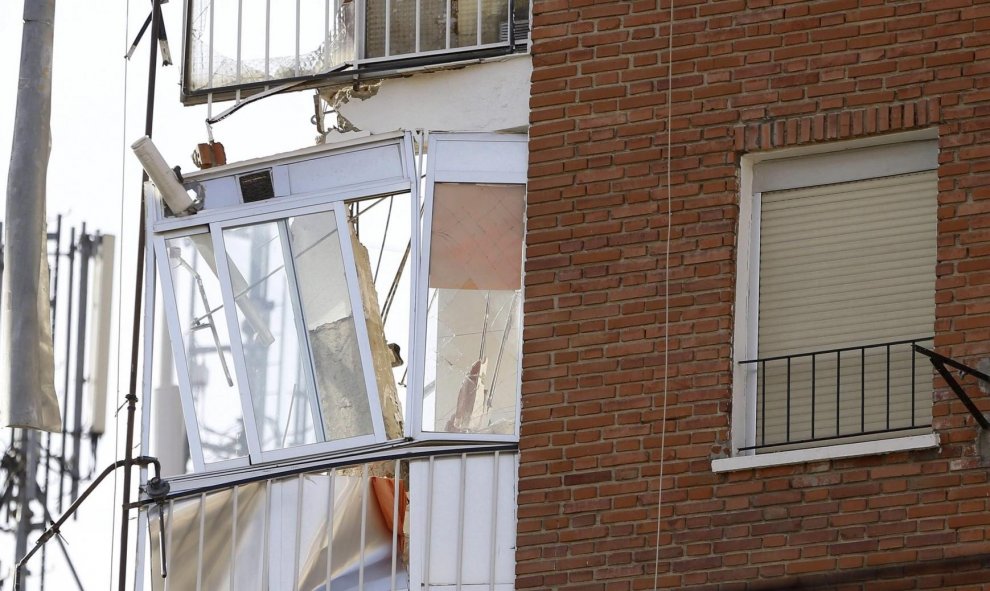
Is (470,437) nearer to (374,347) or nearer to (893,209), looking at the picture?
(374,347)

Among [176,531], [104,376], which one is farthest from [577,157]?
[104,376]

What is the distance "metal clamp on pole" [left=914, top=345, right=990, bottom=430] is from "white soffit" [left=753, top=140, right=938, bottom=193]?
121cm

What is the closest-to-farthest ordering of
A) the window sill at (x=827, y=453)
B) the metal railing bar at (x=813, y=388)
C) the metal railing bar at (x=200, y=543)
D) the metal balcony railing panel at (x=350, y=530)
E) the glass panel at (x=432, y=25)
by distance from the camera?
the window sill at (x=827, y=453)
the metal railing bar at (x=813, y=388)
the metal balcony railing panel at (x=350, y=530)
the metal railing bar at (x=200, y=543)
the glass panel at (x=432, y=25)

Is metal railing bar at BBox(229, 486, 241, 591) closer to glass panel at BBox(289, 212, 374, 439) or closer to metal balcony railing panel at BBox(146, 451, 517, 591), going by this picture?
metal balcony railing panel at BBox(146, 451, 517, 591)

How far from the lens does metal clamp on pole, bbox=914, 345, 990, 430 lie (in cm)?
987

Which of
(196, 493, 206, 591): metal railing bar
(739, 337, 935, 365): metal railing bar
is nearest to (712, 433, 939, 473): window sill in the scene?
(739, 337, 935, 365): metal railing bar

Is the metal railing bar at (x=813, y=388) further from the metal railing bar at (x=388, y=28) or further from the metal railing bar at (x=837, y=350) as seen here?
the metal railing bar at (x=388, y=28)

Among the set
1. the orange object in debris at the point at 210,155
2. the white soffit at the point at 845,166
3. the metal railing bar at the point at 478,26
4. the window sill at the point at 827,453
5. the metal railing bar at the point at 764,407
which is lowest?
the window sill at the point at 827,453

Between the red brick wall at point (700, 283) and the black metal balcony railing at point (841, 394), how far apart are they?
0.96 feet

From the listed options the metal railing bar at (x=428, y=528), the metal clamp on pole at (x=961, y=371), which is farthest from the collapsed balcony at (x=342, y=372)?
the metal clamp on pole at (x=961, y=371)

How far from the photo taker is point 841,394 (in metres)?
10.6

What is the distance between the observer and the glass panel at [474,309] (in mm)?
11203

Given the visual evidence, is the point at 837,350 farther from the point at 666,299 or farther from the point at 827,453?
the point at 666,299

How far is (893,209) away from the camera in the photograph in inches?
A: 423
